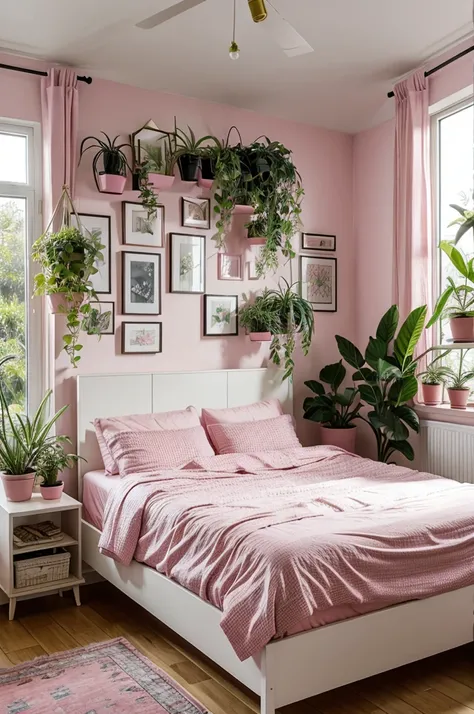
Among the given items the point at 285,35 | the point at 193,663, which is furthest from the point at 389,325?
the point at 193,663

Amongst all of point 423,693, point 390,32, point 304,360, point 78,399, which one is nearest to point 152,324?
point 78,399

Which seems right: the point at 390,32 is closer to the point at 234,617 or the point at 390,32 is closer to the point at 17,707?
the point at 234,617

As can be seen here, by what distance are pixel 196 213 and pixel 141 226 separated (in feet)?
1.35

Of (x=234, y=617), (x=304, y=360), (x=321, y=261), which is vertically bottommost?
(x=234, y=617)

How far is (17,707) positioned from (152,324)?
90.7 inches

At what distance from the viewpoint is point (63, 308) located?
375 cm

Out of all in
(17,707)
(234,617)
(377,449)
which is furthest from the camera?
(377,449)

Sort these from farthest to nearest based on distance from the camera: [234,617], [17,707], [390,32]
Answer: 1. [390,32]
2. [17,707]
3. [234,617]

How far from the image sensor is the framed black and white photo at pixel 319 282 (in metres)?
4.92

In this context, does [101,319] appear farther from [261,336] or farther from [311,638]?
[311,638]

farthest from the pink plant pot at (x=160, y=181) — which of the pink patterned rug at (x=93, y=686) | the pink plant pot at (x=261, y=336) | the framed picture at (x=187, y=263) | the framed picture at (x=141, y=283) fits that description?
the pink patterned rug at (x=93, y=686)

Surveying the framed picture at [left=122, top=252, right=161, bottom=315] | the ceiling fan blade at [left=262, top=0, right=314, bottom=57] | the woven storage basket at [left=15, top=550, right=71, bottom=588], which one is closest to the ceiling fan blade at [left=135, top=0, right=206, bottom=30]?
the ceiling fan blade at [left=262, top=0, right=314, bottom=57]

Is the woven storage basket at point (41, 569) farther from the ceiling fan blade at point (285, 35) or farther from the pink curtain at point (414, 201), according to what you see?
the ceiling fan blade at point (285, 35)

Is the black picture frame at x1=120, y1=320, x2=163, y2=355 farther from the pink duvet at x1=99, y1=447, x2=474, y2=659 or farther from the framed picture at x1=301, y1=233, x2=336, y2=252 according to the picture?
the framed picture at x1=301, y1=233, x2=336, y2=252
